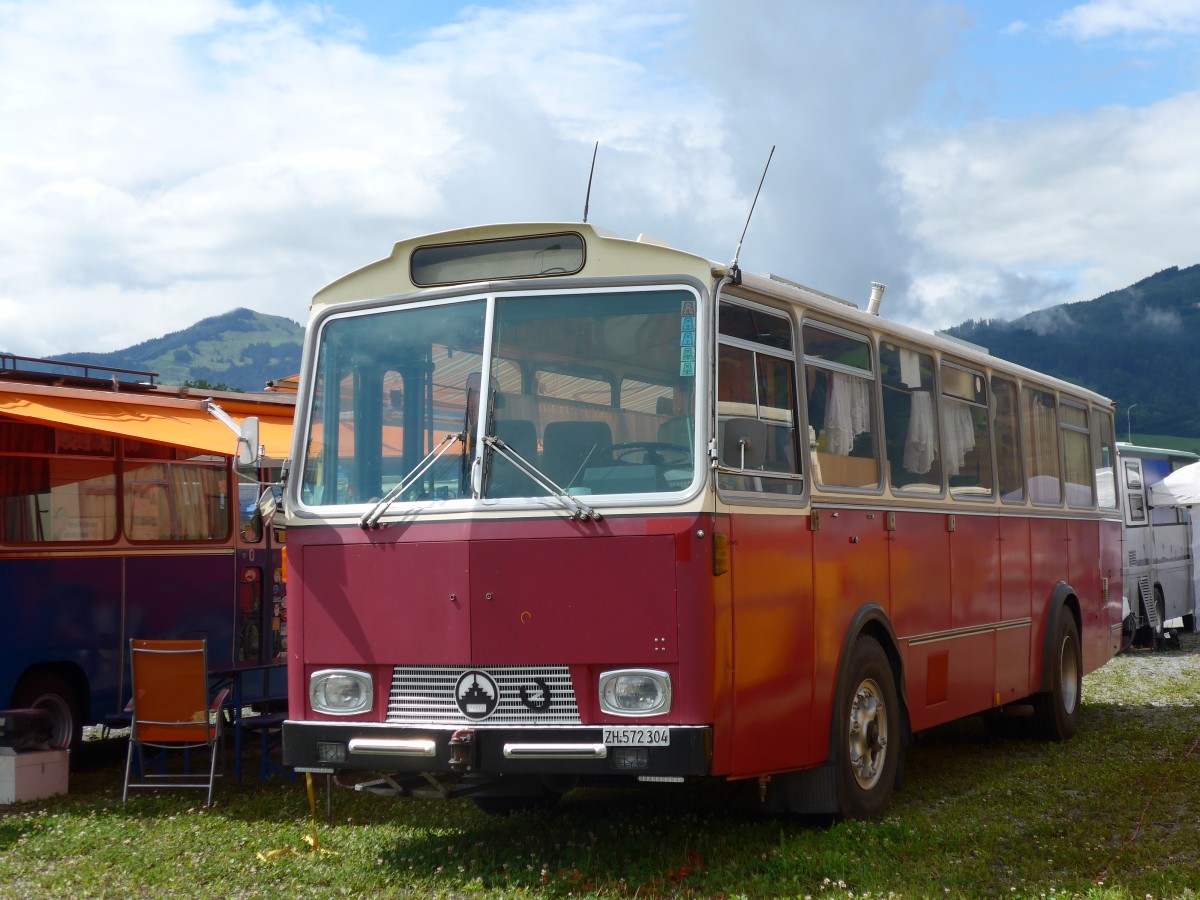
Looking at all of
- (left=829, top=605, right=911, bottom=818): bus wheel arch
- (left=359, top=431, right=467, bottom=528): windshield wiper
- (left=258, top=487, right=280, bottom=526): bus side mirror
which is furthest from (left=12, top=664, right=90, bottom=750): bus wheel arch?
(left=829, top=605, right=911, bottom=818): bus wheel arch

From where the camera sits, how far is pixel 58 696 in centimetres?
1152

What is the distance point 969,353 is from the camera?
36.1ft

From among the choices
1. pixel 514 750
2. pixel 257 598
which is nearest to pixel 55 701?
pixel 257 598

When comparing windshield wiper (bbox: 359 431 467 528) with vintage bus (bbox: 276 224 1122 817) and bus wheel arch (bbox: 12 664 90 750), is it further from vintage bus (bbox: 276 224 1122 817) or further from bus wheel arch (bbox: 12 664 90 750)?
bus wheel arch (bbox: 12 664 90 750)

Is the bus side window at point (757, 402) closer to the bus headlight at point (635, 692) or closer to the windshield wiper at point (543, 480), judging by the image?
the windshield wiper at point (543, 480)

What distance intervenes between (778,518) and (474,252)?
2.10m

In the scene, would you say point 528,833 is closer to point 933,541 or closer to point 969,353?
point 933,541

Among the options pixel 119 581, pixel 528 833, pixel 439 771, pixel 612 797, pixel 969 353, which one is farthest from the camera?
pixel 119 581

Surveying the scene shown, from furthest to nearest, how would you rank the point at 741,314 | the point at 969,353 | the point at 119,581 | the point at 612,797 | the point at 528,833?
1. the point at 119,581
2. the point at 969,353
3. the point at 612,797
4. the point at 528,833
5. the point at 741,314

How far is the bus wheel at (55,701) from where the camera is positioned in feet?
37.1

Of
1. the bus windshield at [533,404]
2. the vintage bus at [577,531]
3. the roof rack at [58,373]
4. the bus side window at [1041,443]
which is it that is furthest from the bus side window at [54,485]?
the bus side window at [1041,443]

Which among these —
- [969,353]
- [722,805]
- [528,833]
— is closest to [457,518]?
[528,833]

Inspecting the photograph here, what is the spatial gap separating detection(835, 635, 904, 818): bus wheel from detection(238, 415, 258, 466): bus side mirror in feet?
11.4

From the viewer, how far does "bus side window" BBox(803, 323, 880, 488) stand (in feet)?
26.6
